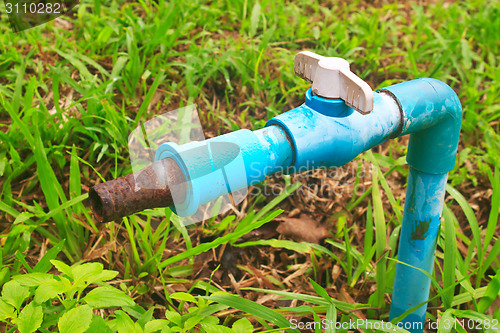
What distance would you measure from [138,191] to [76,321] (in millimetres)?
434

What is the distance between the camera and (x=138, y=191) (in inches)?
36.2

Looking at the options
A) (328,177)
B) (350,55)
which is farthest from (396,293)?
(350,55)

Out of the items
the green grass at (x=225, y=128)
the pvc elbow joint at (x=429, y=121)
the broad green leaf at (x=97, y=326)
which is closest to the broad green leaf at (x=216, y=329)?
the green grass at (x=225, y=128)

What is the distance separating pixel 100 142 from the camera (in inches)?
76.3

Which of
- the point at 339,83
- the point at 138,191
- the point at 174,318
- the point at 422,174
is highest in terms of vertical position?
the point at 339,83

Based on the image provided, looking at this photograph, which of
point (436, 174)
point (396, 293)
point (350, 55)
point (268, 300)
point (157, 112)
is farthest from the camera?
point (350, 55)

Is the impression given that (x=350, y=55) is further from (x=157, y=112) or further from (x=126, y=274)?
(x=126, y=274)

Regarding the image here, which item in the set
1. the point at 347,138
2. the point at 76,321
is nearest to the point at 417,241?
the point at 347,138

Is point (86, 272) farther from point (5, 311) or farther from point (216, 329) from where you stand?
point (216, 329)

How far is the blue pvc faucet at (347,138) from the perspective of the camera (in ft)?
3.30

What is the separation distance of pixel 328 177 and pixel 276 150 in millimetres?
1222

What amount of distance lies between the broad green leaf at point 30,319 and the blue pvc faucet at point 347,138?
504 mm

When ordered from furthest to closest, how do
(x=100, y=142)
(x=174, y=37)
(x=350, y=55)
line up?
(x=350, y=55) → (x=174, y=37) → (x=100, y=142)

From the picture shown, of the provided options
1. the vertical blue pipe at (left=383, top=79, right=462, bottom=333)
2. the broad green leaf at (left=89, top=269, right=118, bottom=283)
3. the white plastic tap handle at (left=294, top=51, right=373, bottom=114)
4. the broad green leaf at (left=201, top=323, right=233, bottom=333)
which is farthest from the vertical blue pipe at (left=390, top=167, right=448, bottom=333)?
the broad green leaf at (left=89, top=269, right=118, bottom=283)
